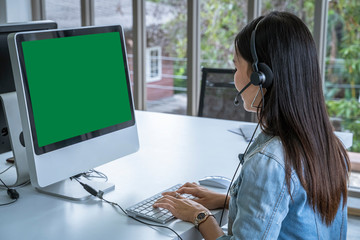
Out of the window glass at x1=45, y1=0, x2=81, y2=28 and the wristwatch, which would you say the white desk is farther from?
the window glass at x1=45, y1=0, x2=81, y2=28

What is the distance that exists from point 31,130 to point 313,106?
0.75 m

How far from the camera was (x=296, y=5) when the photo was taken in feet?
12.0

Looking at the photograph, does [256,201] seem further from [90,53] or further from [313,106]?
[90,53]

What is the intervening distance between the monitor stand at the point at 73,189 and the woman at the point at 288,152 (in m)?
0.50

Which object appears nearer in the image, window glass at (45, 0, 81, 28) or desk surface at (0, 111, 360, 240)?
desk surface at (0, 111, 360, 240)

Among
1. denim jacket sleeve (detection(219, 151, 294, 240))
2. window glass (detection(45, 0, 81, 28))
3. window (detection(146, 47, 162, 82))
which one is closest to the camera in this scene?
denim jacket sleeve (detection(219, 151, 294, 240))

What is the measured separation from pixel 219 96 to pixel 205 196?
152 cm

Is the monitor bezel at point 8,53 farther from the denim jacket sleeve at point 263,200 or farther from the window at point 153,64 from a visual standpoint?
the window at point 153,64

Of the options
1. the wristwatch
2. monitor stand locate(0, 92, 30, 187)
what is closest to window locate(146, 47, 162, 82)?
monitor stand locate(0, 92, 30, 187)

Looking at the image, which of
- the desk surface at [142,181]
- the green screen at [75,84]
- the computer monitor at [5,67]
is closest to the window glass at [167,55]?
the desk surface at [142,181]

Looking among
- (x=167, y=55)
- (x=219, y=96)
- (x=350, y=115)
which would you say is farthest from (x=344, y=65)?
(x=167, y=55)

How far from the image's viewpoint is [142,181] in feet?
5.58

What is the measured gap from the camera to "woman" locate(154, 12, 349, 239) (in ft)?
3.78

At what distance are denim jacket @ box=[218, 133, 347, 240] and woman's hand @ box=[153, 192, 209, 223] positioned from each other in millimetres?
209
